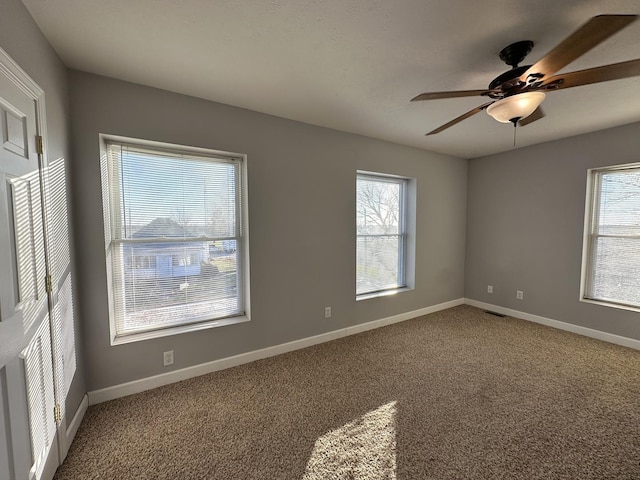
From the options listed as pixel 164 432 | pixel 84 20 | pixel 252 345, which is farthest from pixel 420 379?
pixel 84 20

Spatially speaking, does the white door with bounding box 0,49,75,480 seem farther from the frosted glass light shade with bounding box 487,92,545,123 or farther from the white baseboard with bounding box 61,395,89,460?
the frosted glass light shade with bounding box 487,92,545,123

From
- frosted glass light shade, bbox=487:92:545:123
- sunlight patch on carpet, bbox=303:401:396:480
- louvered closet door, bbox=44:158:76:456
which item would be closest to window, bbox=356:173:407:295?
sunlight patch on carpet, bbox=303:401:396:480

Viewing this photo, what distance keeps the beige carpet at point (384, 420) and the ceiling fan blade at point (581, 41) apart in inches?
85.2

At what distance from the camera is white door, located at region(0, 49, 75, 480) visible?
44.3 inches

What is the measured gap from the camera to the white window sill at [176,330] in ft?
7.34

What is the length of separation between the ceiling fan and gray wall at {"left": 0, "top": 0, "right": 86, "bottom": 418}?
2.10m

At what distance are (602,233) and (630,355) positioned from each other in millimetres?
1370

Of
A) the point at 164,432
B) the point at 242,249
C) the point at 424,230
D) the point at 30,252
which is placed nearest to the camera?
the point at 30,252

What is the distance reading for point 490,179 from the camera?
4281mm

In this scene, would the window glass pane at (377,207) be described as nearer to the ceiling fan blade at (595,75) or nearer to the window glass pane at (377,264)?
the window glass pane at (377,264)

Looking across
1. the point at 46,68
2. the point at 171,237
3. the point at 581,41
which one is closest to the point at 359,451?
the point at 171,237

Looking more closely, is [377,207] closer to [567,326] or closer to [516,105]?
[516,105]

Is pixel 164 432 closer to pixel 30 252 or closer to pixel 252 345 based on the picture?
pixel 252 345


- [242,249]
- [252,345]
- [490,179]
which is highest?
[490,179]
